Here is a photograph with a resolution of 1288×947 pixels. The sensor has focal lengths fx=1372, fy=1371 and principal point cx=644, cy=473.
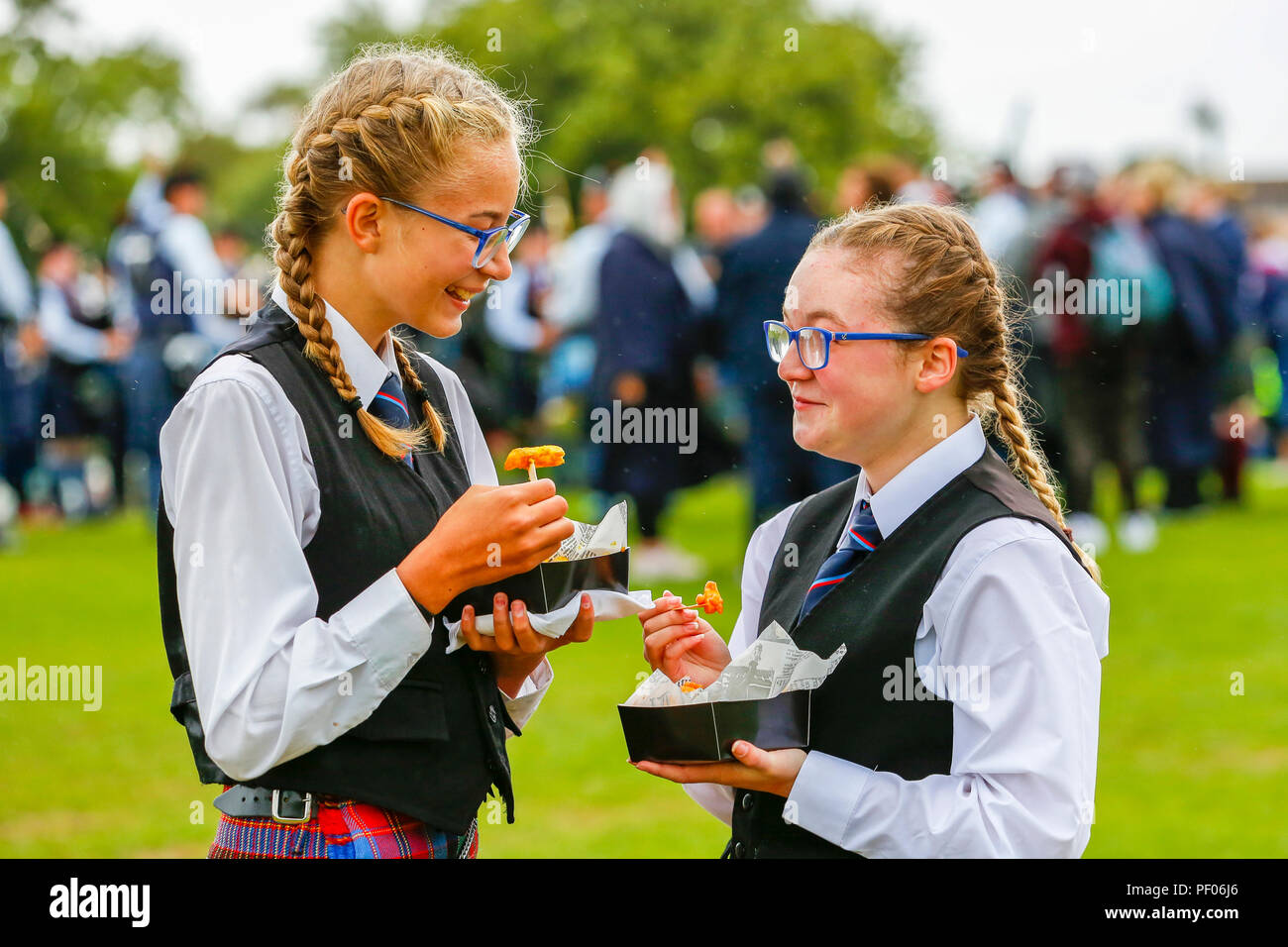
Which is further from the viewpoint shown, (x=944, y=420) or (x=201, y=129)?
(x=201, y=129)

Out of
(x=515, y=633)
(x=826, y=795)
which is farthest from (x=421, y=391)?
(x=826, y=795)

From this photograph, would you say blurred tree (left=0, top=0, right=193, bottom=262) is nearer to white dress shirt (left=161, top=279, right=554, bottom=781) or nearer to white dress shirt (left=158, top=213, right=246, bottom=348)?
white dress shirt (left=158, top=213, right=246, bottom=348)

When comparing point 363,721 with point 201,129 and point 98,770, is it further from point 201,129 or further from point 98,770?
point 201,129

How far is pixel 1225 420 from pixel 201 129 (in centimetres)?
3739

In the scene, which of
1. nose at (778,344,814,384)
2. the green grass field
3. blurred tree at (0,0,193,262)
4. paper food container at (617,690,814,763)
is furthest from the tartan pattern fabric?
blurred tree at (0,0,193,262)

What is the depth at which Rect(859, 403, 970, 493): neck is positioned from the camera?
2193 mm

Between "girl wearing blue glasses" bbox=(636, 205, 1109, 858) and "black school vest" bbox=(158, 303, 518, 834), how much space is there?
0.99ft

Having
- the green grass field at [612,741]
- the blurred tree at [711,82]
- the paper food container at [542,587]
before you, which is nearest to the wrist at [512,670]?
the paper food container at [542,587]

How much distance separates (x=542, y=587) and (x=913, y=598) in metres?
0.55

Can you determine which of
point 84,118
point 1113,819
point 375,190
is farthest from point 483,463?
point 84,118

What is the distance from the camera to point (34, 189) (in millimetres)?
27531

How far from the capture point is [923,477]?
2145mm

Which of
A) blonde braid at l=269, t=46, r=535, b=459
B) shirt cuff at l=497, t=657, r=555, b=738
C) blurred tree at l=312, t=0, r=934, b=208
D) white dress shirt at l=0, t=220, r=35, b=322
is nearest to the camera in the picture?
blonde braid at l=269, t=46, r=535, b=459

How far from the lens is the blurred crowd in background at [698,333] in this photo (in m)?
8.18
